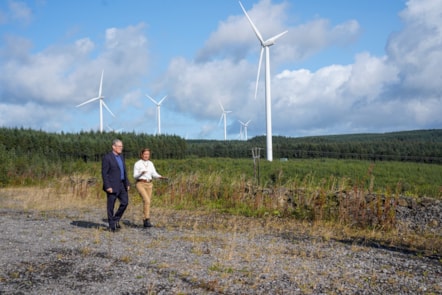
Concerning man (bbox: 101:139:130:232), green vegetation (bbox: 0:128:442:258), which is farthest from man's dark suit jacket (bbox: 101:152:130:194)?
green vegetation (bbox: 0:128:442:258)

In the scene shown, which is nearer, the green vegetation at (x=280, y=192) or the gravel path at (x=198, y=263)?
the gravel path at (x=198, y=263)

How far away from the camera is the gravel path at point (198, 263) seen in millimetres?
7430

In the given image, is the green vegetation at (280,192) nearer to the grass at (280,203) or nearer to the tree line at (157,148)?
the grass at (280,203)

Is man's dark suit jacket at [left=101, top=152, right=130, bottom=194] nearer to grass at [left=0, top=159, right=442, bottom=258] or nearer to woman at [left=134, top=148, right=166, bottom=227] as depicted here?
woman at [left=134, top=148, right=166, bottom=227]

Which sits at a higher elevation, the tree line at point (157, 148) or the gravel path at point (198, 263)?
the tree line at point (157, 148)

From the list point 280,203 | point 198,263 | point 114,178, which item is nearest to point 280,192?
point 280,203

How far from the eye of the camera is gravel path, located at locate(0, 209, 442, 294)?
24.4ft

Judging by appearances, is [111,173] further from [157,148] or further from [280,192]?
[157,148]

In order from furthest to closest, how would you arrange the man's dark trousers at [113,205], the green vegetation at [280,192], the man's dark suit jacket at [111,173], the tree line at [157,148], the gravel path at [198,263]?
the tree line at [157,148]
the green vegetation at [280,192]
the man's dark trousers at [113,205]
the man's dark suit jacket at [111,173]
the gravel path at [198,263]

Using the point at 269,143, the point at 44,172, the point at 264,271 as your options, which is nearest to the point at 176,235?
the point at 264,271

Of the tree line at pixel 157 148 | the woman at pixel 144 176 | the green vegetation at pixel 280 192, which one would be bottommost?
the green vegetation at pixel 280 192

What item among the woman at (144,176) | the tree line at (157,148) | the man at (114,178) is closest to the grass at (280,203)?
the woman at (144,176)

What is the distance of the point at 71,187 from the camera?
23.8 m

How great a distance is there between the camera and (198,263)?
29.1 feet
